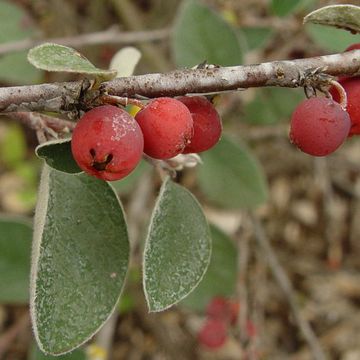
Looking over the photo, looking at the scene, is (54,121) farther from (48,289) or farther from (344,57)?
(344,57)

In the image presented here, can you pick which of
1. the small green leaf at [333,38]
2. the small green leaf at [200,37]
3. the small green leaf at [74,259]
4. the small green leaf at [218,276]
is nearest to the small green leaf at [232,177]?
the small green leaf at [218,276]

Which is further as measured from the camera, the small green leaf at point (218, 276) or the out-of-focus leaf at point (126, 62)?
the small green leaf at point (218, 276)

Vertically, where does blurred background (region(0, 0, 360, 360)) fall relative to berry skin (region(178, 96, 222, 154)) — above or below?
below

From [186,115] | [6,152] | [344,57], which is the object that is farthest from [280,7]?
[6,152]

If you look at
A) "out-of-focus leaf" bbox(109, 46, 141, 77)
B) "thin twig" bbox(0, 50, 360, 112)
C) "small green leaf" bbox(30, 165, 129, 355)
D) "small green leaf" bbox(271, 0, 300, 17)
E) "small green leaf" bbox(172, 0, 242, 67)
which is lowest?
"small green leaf" bbox(172, 0, 242, 67)

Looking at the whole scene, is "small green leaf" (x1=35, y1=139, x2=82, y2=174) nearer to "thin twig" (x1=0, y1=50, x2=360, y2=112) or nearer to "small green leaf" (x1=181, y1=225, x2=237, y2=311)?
"thin twig" (x1=0, y1=50, x2=360, y2=112)

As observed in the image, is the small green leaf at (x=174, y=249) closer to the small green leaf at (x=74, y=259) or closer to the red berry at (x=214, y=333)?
the small green leaf at (x=74, y=259)

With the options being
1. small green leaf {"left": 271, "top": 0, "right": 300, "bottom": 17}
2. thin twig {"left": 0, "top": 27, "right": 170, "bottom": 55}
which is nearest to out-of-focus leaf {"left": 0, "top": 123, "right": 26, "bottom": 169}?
thin twig {"left": 0, "top": 27, "right": 170, "bottom": 55}
